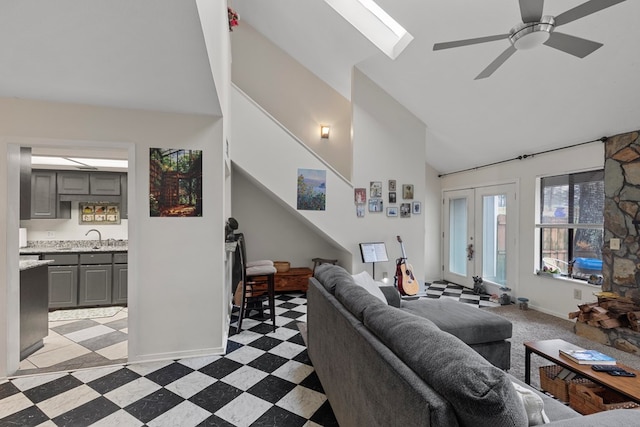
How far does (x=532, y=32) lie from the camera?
1.88 m

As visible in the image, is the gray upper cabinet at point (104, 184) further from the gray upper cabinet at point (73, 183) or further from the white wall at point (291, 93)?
the white wall at point (291, 93)

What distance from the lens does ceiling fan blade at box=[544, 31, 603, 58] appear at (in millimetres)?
1873

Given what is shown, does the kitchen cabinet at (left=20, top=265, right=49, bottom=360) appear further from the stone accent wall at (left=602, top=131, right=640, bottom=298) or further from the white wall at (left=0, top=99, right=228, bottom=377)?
the stone accent wall at (left=602, top=131, right=640, bottom=298)

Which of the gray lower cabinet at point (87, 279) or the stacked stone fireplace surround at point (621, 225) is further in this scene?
the gray lower cabinet at point (87, 279)

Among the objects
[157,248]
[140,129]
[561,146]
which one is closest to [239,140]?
[140,129]

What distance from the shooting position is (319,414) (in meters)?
1.92

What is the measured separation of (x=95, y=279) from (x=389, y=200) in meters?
4.52

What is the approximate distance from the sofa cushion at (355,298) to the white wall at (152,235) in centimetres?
146

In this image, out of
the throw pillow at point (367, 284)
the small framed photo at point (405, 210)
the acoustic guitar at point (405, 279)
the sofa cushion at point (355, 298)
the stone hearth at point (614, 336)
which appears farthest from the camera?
the small framed photo at point (405, 210)

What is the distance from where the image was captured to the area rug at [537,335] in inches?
102

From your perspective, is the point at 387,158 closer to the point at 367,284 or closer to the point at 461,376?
the point at 367,284

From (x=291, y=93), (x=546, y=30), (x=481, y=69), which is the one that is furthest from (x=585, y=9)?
(x=291, y=93)

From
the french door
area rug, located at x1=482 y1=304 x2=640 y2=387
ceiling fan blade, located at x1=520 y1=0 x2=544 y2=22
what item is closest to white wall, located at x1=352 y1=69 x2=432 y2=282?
the french door

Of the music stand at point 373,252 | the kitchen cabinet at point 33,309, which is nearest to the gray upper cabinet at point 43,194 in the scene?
the kitchen cabinet at point 33,309
